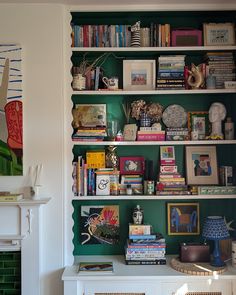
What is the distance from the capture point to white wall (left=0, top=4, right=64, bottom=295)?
7.93ft

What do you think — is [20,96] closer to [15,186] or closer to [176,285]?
[15,186]

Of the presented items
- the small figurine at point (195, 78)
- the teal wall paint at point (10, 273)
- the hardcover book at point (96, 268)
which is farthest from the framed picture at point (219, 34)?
the teal wall paint at point (10, 273)

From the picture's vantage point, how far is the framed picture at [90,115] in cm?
265

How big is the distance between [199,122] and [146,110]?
432 millimetres

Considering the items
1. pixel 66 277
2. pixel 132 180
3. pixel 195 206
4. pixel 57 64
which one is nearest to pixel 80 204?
pixel 132 180

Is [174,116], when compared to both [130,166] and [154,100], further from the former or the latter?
[130,166]

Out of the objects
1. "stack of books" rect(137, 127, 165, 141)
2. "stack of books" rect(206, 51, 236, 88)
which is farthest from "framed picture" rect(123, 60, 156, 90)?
"stack of books" rect(206, 51, 236, 88)

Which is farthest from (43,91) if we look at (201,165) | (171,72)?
(201,165)

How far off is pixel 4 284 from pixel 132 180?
1.16 m

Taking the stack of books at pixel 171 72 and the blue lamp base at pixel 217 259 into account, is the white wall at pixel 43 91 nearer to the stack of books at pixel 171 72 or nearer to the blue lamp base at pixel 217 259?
the stack of books at pixel 171 72

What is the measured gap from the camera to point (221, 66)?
2623 mm

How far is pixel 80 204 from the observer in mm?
2738

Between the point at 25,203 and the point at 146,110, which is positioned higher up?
the point at 146,110

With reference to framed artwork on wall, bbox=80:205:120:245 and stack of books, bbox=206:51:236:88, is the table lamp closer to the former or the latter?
framed artwork on wall, bbox=80:205:120:245
